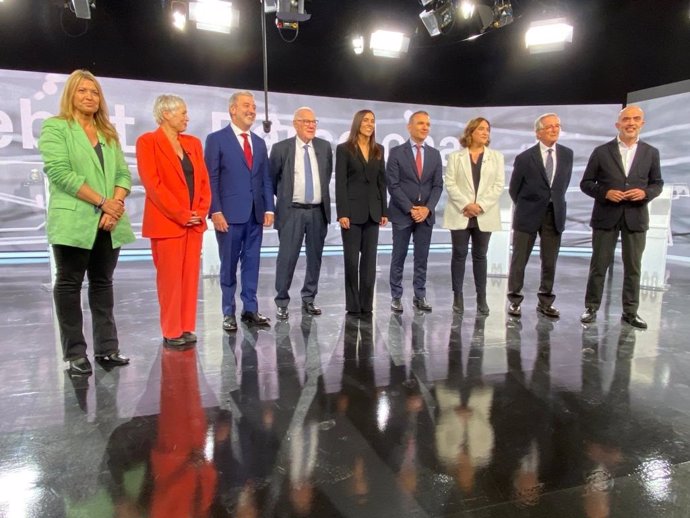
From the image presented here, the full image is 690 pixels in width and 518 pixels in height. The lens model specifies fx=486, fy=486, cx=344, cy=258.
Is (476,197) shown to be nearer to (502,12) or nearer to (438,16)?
(502,12)

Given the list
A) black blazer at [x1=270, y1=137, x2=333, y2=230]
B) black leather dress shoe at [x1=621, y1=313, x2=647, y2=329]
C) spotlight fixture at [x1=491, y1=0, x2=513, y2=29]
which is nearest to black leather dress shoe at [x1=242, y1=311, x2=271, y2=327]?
black blazer at [x1=270, y1=137, x2=333, y2=230]

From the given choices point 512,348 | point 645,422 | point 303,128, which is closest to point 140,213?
point 303,128

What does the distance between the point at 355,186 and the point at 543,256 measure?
5.19ft

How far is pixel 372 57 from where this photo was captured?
23.7 ft

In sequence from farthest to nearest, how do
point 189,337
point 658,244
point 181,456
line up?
point 658,244
point 189,337
point 181,456

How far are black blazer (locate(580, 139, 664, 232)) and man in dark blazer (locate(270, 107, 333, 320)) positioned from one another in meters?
1.99

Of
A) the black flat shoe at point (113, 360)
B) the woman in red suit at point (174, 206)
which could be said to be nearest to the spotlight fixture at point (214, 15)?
the woman in red suit at point (174, 206)

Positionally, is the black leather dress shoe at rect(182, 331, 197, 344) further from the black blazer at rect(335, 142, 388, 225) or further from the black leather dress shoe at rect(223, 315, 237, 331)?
the black blazer at rect(335, 142, 388, 225)

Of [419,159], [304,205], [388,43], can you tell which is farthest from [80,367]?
[388,43]

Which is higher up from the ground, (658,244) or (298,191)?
(298,191)

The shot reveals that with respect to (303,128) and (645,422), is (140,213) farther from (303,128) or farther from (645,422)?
(645,422)

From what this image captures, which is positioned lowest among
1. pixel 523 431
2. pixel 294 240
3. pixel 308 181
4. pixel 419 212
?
pixel 523 431

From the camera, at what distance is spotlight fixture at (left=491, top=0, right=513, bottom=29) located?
5.65 m

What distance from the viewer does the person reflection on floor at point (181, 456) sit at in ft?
4.87
